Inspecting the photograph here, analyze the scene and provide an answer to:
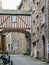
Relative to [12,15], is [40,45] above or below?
below

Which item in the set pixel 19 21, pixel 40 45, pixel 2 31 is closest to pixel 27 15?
pixel 19 21

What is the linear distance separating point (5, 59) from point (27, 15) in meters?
24.9

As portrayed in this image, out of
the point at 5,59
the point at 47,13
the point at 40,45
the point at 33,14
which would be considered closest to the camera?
the point at 5,59

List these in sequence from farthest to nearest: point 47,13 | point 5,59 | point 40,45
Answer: point 40,45 → point 47,13 → point 5,59

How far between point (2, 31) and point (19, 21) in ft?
10.3

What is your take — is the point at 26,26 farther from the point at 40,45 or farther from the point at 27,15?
the point at 40,45

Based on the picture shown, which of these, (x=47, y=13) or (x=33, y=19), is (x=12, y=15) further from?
(x=47, y=13)

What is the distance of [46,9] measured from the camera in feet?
103

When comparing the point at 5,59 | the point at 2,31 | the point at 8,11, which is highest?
the point at 8,11

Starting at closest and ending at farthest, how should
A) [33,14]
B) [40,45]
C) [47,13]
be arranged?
[47,13], [40,45], [33,14]

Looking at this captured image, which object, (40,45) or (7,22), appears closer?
(40,45)

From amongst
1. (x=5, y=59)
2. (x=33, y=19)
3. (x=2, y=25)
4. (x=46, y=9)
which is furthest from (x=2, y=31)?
(x=5, y=59)

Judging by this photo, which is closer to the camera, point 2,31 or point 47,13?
point 47,13

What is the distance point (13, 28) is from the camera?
151 feet
